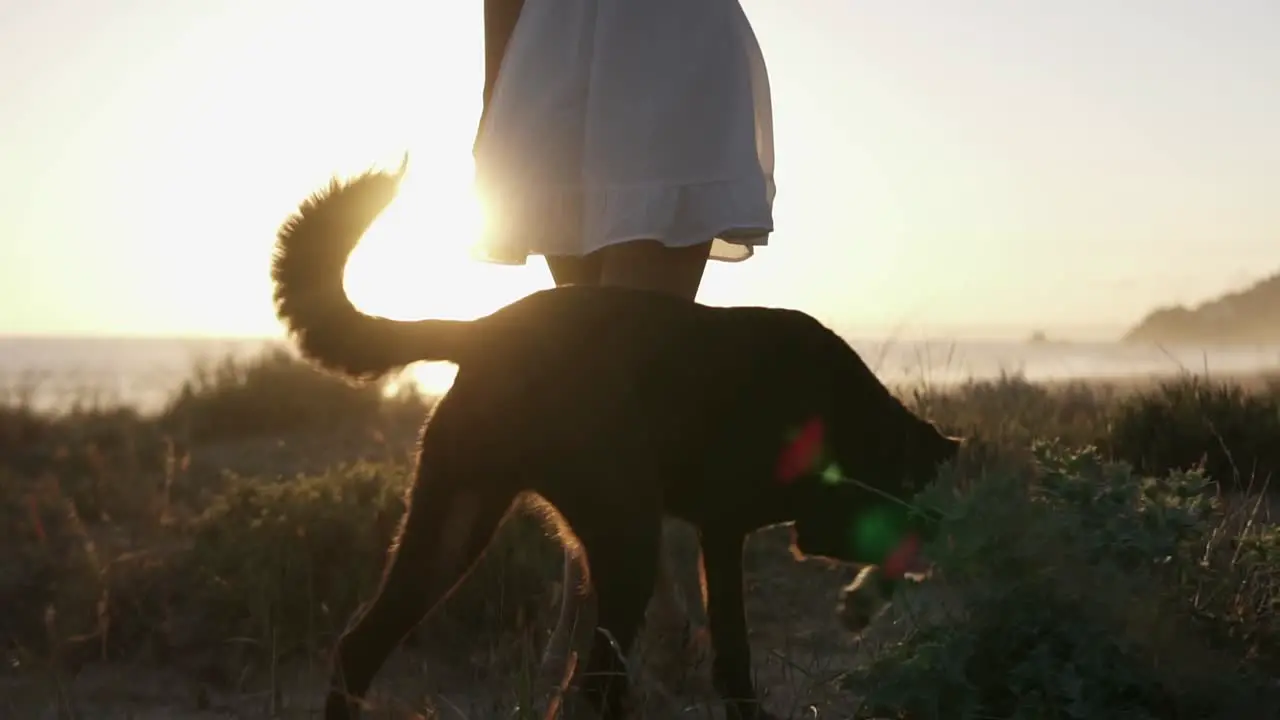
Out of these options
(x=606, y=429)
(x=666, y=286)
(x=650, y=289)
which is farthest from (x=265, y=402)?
(x=606, y=429)

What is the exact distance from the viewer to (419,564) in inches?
98.6

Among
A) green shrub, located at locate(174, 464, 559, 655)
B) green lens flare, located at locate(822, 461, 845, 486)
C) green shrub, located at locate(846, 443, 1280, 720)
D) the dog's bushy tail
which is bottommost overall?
green shrub, located at locate(174, 464, 559, 655)

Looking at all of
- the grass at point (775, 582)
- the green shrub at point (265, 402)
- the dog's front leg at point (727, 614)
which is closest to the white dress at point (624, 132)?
the dog's front leg at point (727, 614)

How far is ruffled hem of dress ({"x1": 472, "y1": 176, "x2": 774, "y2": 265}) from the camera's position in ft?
9.98

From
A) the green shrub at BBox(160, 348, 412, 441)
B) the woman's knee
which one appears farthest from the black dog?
the green shrub at BBox(160, 348, 412, 441)

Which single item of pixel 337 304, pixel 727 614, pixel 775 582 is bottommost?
pixel 775 582

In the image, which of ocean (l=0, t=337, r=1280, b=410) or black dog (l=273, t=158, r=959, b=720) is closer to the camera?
black dog (l=273, t=158, r=959, b=720)

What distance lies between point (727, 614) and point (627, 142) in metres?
1.16

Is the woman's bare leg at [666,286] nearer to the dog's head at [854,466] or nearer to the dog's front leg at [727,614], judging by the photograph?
the dog's front leg at [727,614]

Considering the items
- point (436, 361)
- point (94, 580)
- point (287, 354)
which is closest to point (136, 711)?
point (94, 580)

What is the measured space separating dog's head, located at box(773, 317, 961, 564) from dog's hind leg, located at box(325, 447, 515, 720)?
0.81m

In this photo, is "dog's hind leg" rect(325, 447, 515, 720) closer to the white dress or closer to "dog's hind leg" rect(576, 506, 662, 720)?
"dog's hind leg" rect(576, 506, 662, 720)

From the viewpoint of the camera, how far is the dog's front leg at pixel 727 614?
2850mm

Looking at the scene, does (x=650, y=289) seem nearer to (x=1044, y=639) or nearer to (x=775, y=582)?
(x=1044, y=639)
